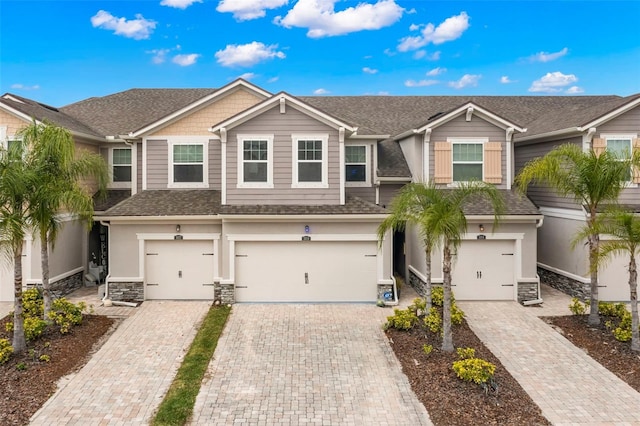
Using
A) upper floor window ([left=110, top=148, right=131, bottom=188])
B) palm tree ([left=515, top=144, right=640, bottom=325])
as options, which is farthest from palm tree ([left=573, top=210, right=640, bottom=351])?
upper floor window ([left=110, top=148, right=131, bottom=188])

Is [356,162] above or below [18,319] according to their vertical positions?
above

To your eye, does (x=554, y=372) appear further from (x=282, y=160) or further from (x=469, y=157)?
(x=282, y=160)

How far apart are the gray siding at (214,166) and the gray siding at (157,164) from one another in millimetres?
1427

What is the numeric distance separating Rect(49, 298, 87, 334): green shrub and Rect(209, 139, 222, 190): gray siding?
5.49m

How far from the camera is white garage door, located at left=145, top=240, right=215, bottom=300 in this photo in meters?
13.8

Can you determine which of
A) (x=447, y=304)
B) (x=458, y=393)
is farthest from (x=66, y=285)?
(x=458, y=393)

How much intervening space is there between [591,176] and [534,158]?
555 cm

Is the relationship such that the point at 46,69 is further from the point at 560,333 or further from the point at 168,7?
the point at 560,333

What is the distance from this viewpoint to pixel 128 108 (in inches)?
746

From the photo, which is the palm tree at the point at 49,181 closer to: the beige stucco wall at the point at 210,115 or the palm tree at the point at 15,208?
the palm tree at the point at 15,208

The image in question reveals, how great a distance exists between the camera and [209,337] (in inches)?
418

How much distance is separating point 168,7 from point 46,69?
8.40m

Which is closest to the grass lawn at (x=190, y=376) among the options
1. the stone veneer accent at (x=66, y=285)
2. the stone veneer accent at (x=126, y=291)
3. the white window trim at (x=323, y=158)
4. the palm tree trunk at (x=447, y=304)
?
the stone veneer accent at (x=126, y=291)

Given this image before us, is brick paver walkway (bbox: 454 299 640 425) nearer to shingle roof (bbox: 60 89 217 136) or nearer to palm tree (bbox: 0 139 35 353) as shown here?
palm tree (bbox: 0 139 35 353)
